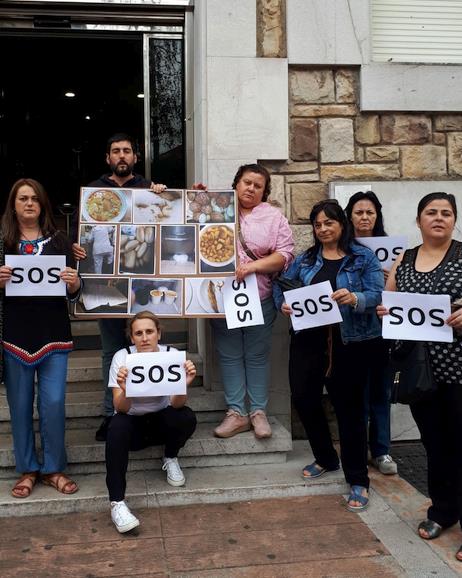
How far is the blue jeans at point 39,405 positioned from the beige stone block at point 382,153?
10.0 feet

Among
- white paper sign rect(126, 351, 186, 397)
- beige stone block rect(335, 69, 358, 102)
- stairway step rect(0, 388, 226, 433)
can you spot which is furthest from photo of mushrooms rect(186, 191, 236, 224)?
beige stone block rect(335, 69, 358, 102)

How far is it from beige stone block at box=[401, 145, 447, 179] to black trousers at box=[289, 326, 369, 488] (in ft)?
6.74

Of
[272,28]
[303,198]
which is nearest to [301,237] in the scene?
[303,198]

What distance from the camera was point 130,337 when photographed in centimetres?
415

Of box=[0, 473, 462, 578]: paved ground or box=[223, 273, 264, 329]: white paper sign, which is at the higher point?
box=[223, 273, 264, 329]: white paper sign

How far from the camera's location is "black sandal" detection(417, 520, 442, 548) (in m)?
3.72

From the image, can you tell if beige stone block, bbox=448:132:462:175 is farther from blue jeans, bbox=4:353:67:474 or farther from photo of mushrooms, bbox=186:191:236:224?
blue jeans, bbox=4:353:67:474

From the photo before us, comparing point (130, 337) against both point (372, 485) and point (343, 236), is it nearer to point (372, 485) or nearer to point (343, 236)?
point (343, 236)

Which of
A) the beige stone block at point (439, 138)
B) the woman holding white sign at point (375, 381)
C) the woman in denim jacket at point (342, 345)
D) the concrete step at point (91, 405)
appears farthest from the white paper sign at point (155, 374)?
the beige stone block at point (439, 138)

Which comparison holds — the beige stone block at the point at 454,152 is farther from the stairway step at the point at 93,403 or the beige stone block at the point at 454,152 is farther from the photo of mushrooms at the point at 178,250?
the stairway step at the point at 93,403

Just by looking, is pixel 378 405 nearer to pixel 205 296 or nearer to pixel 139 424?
pixel 205 296

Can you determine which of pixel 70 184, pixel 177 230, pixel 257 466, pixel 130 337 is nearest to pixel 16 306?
pixel 130 337

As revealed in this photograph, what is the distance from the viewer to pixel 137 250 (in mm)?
4484

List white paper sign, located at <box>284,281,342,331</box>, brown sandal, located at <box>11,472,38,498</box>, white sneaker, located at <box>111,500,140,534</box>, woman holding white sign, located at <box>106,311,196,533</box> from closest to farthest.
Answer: white sneaker, located at <box>111,500,140,534</box>, woman holding white sign, located at <box>106,311,196,533</box>, white paper sign, located at <box>284,281,342,331</box>, brown sandal, located at <box>11,472,38,498</box>
